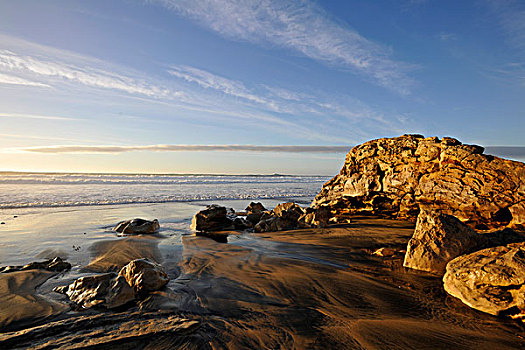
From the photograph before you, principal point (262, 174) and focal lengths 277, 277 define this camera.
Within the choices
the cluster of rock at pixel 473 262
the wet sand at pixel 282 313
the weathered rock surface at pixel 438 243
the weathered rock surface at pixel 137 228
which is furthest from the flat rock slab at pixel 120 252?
the cluster of rock at pixel 473 262

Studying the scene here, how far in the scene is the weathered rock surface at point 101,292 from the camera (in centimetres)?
307

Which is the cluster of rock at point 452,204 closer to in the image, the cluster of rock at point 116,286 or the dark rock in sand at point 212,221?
the dark rock in sand at point 212,221

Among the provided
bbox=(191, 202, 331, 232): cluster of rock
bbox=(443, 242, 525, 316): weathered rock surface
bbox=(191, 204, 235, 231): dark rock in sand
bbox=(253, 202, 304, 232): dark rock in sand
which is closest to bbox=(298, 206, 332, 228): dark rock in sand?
bbox=(191, 202, 331, 232): cluster of rock

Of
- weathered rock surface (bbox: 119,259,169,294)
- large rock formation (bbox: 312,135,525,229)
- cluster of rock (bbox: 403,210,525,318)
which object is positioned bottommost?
weathered rock surface (bbox: 119,259,169,294)

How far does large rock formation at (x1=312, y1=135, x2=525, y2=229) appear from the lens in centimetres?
573

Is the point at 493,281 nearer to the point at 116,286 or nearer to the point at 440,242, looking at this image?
the point at 440,242

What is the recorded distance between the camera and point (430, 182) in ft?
22.4

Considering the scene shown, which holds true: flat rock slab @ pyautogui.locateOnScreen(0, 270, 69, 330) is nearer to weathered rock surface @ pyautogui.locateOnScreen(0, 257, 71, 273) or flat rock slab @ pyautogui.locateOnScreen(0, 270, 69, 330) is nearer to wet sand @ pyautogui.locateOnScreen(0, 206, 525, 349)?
wet sand @ pyautogui.locateOnScreen(0, 206, 525, 349)

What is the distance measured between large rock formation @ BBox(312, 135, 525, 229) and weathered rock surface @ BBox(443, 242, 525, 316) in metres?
2.94

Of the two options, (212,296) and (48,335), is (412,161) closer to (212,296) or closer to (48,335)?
(212,296)

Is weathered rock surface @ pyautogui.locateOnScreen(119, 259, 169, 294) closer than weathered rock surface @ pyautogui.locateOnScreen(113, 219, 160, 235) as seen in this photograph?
Yes

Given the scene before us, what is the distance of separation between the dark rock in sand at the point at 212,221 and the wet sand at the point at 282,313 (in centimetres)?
281

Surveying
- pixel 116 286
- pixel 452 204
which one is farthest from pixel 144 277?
pixel 452 204

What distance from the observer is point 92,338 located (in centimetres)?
241
